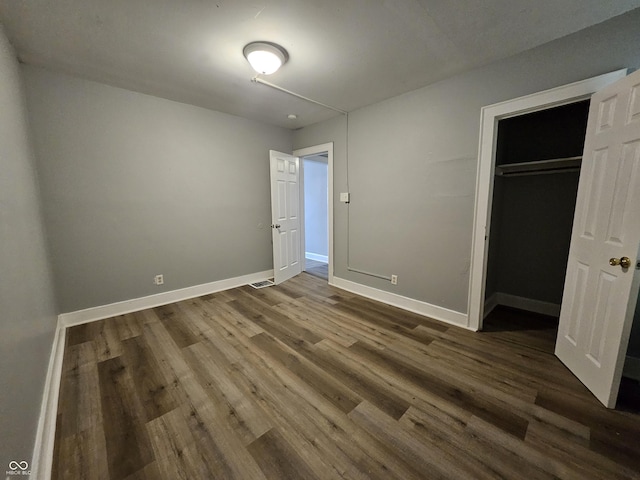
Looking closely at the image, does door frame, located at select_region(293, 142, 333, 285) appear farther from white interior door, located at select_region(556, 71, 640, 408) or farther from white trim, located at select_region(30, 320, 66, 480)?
white trim, located at select_region(30, 320, 66, 480)

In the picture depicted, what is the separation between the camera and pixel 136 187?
2.86 metres

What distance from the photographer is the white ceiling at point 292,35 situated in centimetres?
157

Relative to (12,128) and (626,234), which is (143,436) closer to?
(12,128)

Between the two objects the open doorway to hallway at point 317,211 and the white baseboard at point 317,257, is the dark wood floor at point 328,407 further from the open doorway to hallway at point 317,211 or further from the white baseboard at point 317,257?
the open doorway to hallway at point 317,211

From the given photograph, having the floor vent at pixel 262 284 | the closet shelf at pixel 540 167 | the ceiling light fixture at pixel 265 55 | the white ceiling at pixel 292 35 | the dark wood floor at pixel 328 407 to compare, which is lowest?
the dark wood floor at pixel 328 407

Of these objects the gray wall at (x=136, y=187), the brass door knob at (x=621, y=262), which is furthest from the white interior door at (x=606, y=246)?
the gray wall at (x=136, y=187)

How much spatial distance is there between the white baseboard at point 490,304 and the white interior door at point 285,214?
290cm

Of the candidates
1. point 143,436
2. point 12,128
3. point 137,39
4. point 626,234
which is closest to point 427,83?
point 626,234

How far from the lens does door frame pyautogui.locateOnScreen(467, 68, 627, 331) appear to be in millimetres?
1871

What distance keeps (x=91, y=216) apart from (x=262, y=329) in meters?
2.24

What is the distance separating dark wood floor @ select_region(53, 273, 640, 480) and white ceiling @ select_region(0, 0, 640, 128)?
2.57 meters

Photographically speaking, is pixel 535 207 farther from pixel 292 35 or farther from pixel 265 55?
pixel 265 55

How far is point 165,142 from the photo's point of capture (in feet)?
9.87

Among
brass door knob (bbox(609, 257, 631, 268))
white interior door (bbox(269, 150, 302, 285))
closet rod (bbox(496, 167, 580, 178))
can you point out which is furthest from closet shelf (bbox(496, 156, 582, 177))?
white interior door (bbox(269, 150, 302, 285))
